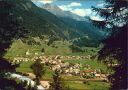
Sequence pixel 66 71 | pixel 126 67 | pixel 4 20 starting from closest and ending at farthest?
pixel 126 67
pixel 4 20
pixel 66 71

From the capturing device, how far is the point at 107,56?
814 inches

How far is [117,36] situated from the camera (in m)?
19.6

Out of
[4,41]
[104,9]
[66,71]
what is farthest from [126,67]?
[66,71]

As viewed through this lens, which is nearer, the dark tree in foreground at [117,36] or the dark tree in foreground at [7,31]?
the dark tree in foreground at [117,36]

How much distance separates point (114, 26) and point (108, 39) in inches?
36.5

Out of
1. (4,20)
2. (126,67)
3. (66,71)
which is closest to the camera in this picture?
(126,67)

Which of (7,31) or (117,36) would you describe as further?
(7,31)

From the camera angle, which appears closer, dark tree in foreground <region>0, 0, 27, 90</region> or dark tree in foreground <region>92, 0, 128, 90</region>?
dark tree in foreground <region>92, 0, 128, 90</region>

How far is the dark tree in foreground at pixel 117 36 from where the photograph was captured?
64.1 feet

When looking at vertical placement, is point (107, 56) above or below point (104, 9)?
below

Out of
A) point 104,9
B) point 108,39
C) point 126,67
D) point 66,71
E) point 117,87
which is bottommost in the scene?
point 66,71

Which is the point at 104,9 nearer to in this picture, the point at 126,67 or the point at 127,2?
the point at 127,2

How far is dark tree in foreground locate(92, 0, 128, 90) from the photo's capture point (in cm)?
1953

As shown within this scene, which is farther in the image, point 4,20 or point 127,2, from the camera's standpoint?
point 4,20
